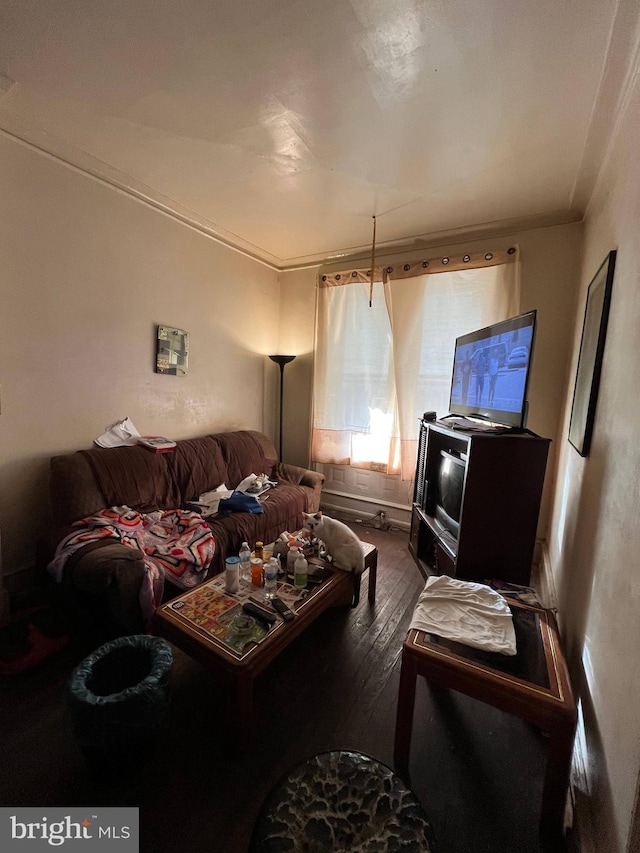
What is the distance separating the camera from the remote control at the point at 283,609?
150cm

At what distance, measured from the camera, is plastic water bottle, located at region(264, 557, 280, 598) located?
1.70m

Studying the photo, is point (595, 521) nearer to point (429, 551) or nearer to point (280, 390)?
point (429, 551)

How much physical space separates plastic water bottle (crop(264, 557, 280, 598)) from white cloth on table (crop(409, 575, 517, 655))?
67 cm

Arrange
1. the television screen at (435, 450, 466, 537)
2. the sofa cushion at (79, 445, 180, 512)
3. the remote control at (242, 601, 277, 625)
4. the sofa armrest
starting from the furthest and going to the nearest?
the sofa cushion at (79, 445, 180, 512), the television screen at (435, 450, 466, 537), the sofa armrest, the remote control at (242, 601, 277, 625)

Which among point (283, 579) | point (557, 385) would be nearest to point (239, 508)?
point (283, 579)

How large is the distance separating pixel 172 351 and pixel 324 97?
79.7 inches

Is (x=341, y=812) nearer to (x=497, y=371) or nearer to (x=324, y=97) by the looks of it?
(x=497, y=371)

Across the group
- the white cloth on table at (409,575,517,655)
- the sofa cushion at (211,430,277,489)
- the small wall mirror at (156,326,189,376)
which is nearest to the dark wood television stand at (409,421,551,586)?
the white cloth on table at (409,575,517,655)

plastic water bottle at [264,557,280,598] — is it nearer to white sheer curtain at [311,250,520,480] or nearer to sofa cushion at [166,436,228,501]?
sofa cushion at [166,436,228,501]

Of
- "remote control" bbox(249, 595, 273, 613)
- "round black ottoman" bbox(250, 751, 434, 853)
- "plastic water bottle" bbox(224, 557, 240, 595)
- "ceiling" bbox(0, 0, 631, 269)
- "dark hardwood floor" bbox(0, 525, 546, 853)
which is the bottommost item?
"dark hardwood floor" bbox(0, 525, 546, 853)

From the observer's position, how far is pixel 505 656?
1231 millimetres

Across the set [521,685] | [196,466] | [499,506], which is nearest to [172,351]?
[196,466]

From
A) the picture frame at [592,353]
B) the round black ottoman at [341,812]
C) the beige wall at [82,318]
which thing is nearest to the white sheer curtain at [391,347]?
the picture frame at [592,353]

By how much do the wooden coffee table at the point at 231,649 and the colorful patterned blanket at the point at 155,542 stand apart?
0.24 meters
